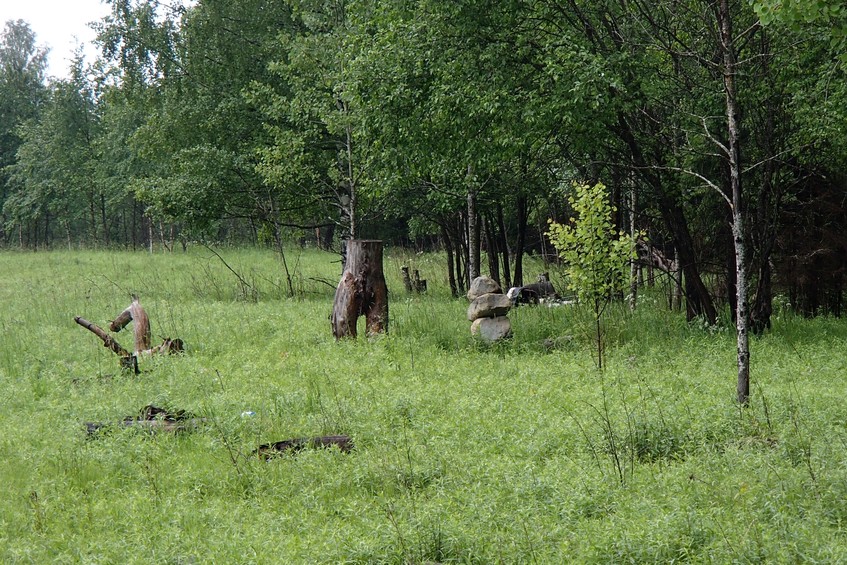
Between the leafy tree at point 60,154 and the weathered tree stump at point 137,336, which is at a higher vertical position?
the leafy tree at point 60,154

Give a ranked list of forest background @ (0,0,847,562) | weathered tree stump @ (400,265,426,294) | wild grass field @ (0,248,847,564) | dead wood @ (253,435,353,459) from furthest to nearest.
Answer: weathered tree stump @ (400,265,426,294), dead wood @ (253,435,353,459), forest background @ (0,0,847,562), wild grass field @ (0,248,847,564)

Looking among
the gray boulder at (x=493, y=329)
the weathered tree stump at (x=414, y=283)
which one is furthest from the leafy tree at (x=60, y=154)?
the gray boulder at (x=493, y=329)

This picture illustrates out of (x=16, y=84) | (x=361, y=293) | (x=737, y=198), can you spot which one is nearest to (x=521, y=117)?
(x=361, y=293)

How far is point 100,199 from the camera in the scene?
4753 centimetres

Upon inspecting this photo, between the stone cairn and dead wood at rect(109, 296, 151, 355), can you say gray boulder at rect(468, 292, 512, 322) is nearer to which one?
the stone cairn

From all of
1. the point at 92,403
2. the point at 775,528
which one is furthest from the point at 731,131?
the point at 92,403

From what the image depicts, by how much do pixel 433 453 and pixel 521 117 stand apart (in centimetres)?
713

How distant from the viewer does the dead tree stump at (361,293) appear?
12.9 meters

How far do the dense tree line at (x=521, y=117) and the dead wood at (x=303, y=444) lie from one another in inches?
176

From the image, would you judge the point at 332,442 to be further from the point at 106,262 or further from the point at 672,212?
the point at 106,262

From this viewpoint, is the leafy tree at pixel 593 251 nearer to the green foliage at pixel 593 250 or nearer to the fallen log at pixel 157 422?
the green foliage at pixel 593 250

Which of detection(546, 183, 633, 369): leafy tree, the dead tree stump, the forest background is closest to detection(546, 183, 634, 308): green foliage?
detection(546, 183, 633, 369): leafy tree

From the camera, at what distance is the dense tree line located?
12.2 metres

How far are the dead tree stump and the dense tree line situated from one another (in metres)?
2.33
